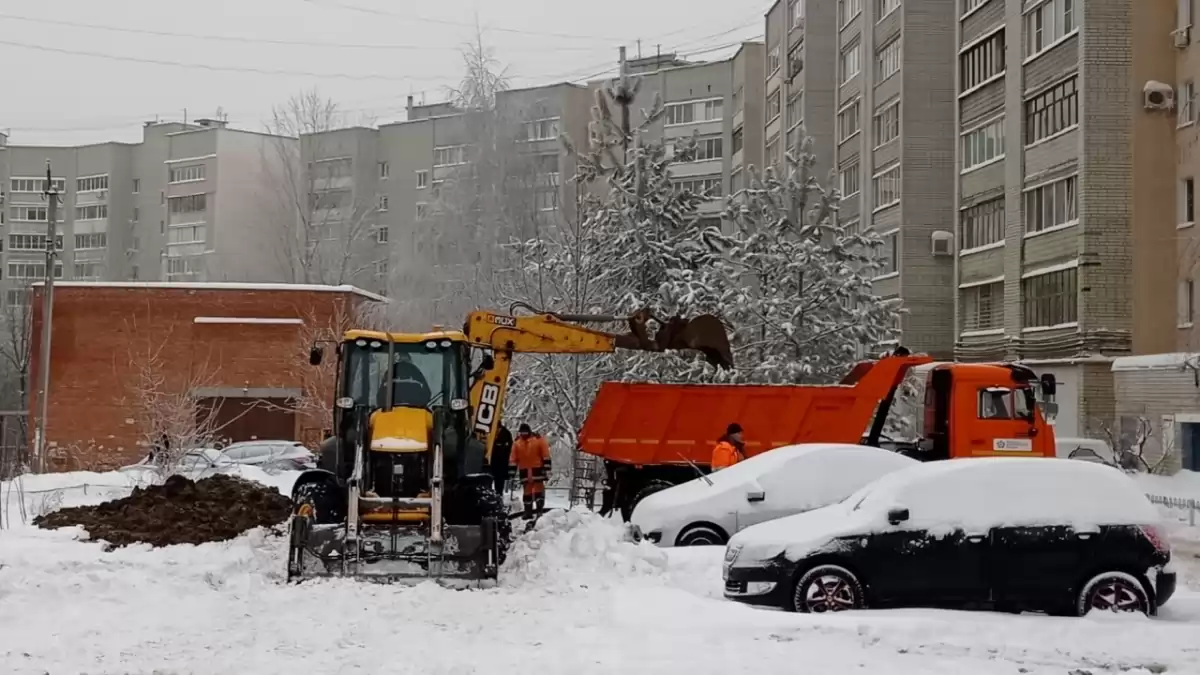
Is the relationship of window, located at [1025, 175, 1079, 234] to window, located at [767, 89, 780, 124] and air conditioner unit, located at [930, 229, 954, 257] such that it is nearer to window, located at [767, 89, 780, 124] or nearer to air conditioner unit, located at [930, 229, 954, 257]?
air conditioner unit, located at [930, 229, 954, 257]

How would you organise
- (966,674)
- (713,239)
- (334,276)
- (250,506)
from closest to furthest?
(966,674) → (250,506) → (713,239) → (334,276)

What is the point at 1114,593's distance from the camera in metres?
11.9

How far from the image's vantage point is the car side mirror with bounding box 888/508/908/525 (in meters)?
11.9

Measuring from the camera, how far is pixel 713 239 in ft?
104

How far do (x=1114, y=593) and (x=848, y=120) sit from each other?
4110 centimetres

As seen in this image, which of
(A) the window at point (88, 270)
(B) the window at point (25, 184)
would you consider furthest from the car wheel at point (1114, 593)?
(B) the window at point (25, 184)

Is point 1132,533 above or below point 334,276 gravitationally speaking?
below

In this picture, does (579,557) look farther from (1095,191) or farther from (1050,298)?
(1050,298)

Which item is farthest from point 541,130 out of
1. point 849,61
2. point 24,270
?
point 24,270

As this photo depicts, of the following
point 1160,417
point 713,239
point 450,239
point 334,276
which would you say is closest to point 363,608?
point 713,239

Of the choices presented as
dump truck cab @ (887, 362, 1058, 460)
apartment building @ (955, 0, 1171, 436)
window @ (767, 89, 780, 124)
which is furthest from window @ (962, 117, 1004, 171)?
dump truck cab @ (887, 362, 1058, 460)

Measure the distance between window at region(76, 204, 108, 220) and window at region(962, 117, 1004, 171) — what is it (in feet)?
202

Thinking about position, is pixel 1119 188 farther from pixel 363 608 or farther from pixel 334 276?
pixel 334 276

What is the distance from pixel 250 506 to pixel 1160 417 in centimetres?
2260
